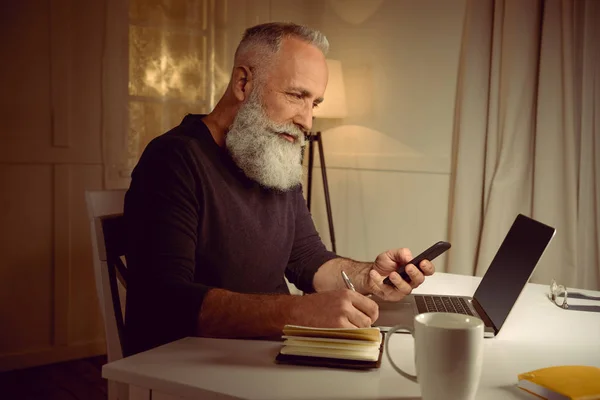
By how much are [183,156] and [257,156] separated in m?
0.20

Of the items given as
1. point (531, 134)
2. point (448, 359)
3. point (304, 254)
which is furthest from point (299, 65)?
point (531, 134)

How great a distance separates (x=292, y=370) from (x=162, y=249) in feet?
1.51

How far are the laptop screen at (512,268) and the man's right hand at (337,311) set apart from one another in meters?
0.31

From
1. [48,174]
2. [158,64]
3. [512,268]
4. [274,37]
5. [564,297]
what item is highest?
[158,64]

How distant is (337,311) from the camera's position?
40.8 inches

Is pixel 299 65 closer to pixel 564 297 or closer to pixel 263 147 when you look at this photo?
pixel 263 147

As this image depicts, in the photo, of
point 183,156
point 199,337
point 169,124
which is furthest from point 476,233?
point 199,337

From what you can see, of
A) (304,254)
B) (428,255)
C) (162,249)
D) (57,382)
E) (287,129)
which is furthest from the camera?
(57,382)

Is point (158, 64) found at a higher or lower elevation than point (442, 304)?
Result: higher

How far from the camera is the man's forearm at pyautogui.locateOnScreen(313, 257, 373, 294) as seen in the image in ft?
5.05

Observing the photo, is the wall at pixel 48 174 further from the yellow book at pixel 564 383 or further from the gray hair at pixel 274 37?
the yellow book at pixel 564 383

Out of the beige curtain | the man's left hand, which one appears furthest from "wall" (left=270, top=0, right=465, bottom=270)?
the man's left hand

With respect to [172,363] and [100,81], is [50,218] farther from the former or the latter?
[172,363]

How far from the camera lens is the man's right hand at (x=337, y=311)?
40.6 inches
